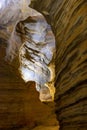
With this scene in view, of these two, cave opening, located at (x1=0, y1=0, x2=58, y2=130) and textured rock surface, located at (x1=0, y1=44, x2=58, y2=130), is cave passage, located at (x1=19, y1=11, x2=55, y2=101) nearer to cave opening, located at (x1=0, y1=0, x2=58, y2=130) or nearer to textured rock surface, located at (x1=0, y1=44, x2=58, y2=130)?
cave opening, located at (x1=0, y1=0, x2=58, y2=130)

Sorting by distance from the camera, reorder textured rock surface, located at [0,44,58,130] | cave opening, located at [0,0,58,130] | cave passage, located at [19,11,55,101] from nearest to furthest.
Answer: cave passage, located at [19,11,55,101] < cave opening, located at [0,0,58,130] < textured rock surface, located at [0,44,58,130]

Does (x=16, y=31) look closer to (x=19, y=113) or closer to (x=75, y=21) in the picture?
(x=19, y=113)

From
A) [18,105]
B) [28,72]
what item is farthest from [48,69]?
[18,105]

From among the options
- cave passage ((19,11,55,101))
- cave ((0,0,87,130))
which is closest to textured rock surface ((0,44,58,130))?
cave ((0,0,87,130))

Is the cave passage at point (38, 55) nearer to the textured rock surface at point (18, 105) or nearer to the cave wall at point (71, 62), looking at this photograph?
the textured rock surface at point (18, 105)

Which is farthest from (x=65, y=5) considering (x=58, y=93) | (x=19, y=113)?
(x=19, y=113)

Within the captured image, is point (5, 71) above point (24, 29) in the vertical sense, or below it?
below

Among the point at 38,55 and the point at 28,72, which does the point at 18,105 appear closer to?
the point at 28,72
